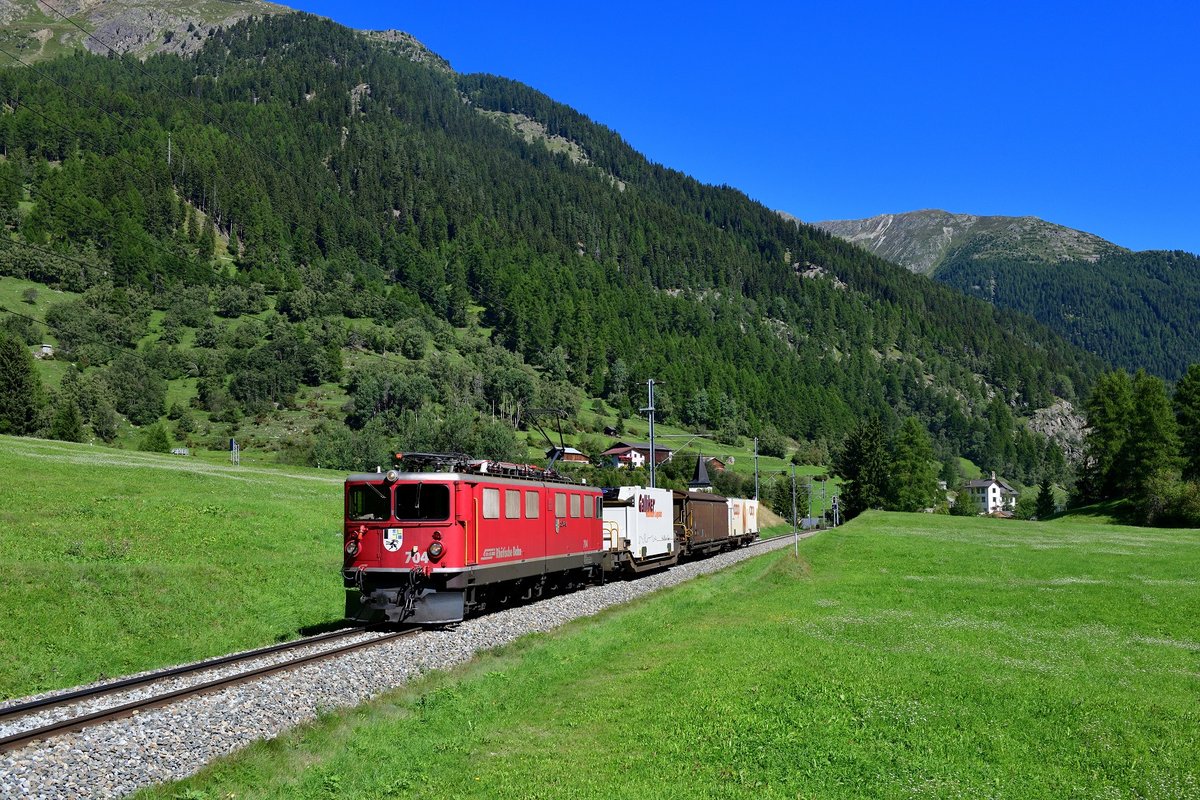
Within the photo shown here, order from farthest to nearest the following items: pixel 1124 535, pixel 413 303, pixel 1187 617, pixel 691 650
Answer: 1. pixel 413 303
2. pixel 1124 535
3. pixel 1187 617
4. pixel 691 650

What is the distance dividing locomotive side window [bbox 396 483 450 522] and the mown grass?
466 centimetres

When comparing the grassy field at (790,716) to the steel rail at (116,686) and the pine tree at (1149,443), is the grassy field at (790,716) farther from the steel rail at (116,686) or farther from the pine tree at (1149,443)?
the pine tree at (1149,443)

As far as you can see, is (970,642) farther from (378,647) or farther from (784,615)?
(378,647)

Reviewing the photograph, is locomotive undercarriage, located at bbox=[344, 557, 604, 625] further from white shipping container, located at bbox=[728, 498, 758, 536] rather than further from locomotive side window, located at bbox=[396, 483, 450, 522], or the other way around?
white shipping container, located at bbox=[728, 498, 758, 536]

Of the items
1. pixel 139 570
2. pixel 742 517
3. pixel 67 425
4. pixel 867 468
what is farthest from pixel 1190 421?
pixel 67 425

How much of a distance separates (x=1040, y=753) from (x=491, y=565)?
15586mm

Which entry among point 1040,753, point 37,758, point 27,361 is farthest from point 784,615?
point 27,361

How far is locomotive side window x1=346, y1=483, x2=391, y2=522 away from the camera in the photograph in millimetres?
21781

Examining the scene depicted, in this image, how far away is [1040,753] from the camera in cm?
956

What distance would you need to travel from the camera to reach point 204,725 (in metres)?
11.6

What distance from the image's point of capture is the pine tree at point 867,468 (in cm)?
10438

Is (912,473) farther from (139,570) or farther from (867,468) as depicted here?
(139,570)

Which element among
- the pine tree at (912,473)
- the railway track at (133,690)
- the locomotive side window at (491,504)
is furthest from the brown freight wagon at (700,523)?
the pine tree at (912,473)

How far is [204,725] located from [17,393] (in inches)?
3614
